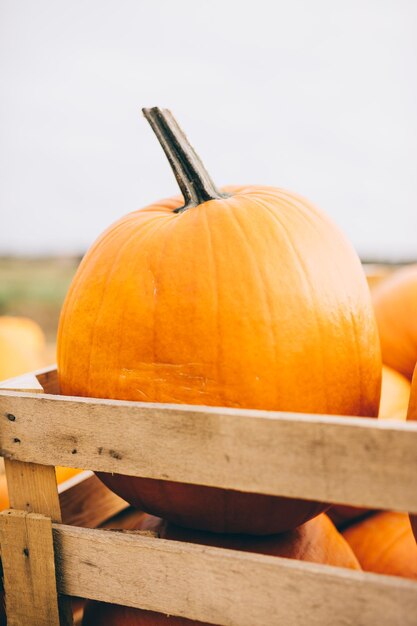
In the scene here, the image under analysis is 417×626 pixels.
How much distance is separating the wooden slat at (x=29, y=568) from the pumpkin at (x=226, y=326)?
Result: 7.3 inches

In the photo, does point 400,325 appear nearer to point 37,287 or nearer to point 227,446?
point 227,446

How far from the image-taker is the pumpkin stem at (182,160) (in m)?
1.21

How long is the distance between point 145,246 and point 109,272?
3.7 inches

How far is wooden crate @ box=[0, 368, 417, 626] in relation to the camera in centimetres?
80

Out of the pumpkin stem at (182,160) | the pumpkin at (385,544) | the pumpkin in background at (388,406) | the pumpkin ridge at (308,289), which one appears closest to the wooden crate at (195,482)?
the pumpkin ridge at (308,289)

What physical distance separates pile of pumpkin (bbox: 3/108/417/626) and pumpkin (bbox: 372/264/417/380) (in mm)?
818

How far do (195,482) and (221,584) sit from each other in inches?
7.1

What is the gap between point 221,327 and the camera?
3.37ft

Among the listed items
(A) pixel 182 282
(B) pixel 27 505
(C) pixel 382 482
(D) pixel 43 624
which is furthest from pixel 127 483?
(C) pixel 382 482

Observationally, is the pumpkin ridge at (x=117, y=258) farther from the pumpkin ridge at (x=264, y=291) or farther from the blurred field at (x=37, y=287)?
the blurred field at (x=37, y=287)

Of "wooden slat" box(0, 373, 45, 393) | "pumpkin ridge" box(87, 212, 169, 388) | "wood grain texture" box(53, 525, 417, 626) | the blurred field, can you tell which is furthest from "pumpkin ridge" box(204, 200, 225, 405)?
the blurred field

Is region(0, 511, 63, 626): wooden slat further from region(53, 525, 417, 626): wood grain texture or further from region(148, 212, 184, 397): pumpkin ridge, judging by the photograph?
region(148, 212, 184, 397): pumpkin ridge

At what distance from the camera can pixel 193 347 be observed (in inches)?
40.5

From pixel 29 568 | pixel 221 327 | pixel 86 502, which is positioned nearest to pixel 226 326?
pixel 221 327
